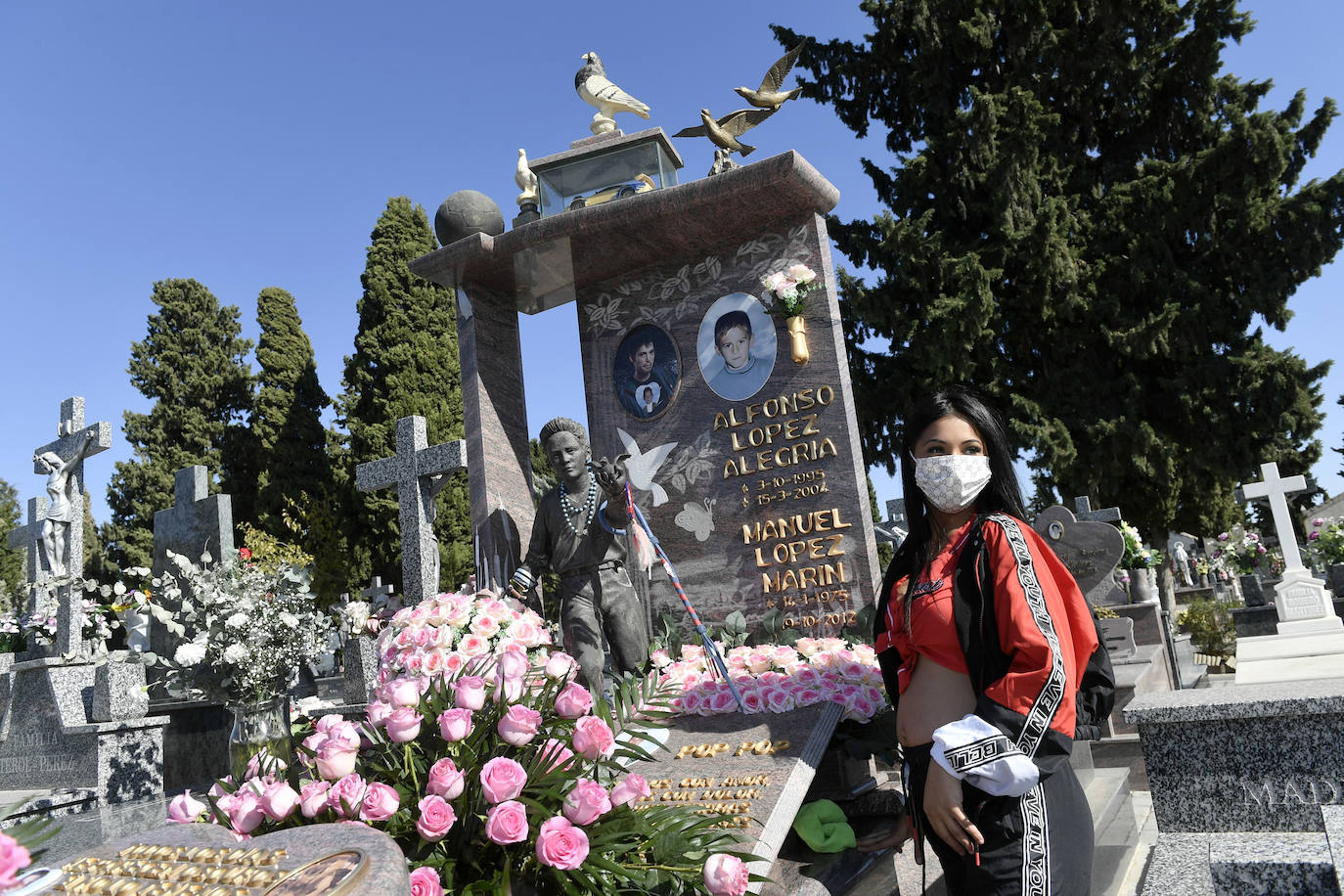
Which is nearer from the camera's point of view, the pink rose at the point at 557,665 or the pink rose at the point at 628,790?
the pink rose at the point at 628,790

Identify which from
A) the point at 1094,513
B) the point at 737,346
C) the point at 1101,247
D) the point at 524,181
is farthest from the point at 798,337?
the point at 1101,247

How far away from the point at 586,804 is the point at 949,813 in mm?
794

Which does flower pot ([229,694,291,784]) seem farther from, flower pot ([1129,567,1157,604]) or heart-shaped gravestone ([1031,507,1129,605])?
flower pot ([1129,567,1157,604])

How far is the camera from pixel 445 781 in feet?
6.20

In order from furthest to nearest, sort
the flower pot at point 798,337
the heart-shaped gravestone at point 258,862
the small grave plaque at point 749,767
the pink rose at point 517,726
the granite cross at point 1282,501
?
1. the granite cross at point 1282,501
2. the flower pot at point 798,337
3. the small grave plaque at point 749,767
4. the pink rose at point 517,726
5. the heart-shaped gravestone at point 258,862

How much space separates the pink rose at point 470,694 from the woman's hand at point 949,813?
1.04m

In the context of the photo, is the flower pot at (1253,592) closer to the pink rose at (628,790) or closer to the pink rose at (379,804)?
the pink rose at (628,790)

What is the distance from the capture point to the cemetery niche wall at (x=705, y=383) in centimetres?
586

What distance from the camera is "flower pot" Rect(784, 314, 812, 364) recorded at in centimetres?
599

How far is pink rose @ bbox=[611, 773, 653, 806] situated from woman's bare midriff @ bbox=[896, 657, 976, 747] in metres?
0.69

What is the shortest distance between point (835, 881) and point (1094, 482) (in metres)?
13.5

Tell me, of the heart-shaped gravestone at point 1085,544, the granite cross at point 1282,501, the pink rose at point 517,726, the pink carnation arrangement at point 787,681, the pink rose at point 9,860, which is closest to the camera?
the pink rose at point 9,860

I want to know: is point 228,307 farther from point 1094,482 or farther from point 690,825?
point 690,825

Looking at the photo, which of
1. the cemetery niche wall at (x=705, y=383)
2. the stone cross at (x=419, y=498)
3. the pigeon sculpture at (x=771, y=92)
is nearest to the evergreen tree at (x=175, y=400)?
the stone cross at (x=419, y=498)
